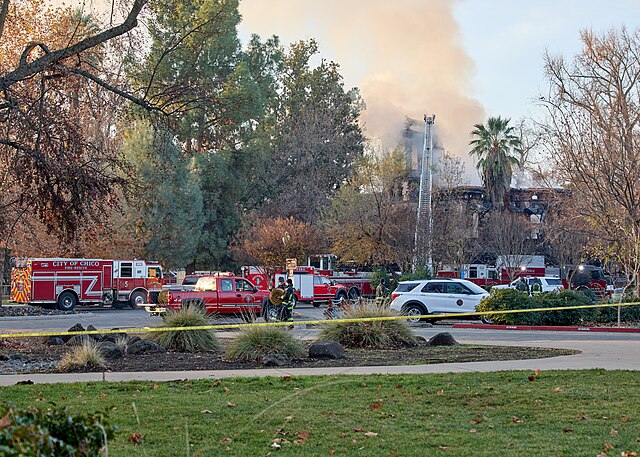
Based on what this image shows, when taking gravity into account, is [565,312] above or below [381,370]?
above

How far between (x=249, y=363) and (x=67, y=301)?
27522 mm

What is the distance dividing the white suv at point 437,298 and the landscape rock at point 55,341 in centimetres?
1284

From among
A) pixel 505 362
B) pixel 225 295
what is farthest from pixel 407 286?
pixel 505 362

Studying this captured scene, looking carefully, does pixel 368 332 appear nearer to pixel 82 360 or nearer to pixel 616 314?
pixel 82 360

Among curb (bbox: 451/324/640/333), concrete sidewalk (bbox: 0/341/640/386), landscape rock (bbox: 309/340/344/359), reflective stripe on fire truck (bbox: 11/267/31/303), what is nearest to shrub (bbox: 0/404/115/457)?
concrete sidewalk (bbox: 0/341/640/386)

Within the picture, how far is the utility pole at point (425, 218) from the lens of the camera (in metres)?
47.7

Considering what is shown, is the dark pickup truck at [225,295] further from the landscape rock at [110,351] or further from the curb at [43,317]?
the landscape rock at [110,351]

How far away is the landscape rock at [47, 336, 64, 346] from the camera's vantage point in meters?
19.1

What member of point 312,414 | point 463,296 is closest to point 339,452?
point 312,414

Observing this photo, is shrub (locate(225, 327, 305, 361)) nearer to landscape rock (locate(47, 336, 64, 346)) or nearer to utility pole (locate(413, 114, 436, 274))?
landscape rock (locate(47, 336, 64, 346))

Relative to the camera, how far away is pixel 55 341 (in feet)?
63.0

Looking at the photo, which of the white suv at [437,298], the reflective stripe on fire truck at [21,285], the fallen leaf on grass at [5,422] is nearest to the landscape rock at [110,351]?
the fallen leaf on grass at [5,422]

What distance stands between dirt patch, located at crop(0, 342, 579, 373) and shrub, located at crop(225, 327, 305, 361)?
0.82ft

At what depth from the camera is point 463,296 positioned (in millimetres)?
28844
